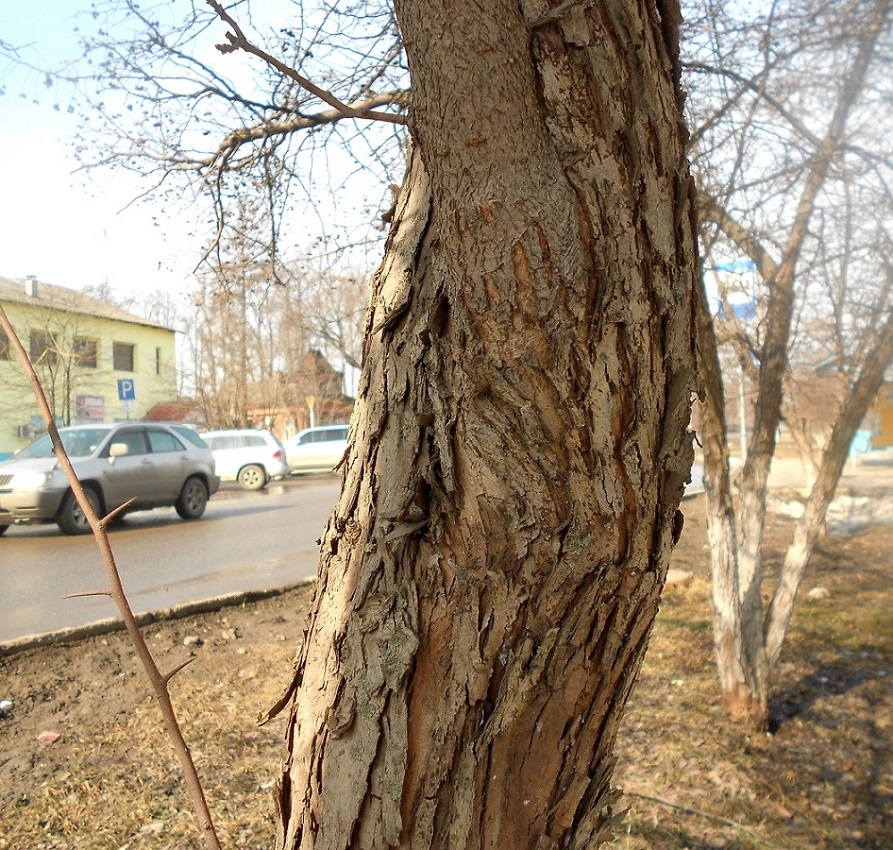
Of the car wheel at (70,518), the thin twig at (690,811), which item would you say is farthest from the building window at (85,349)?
the thin twig at (690,811)

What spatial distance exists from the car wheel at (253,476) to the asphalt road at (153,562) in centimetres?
661

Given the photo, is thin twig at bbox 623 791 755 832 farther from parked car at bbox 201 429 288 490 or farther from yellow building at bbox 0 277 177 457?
parked car at bbox 201 429 288 490

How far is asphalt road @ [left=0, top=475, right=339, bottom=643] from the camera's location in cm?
680

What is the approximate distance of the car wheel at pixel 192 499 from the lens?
43.2ft

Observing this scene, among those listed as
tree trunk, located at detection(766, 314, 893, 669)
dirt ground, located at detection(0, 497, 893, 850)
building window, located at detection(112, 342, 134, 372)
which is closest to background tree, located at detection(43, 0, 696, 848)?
dirt ground, located at detection(0, 497, 893, 850)

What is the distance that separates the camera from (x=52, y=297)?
2114 cm

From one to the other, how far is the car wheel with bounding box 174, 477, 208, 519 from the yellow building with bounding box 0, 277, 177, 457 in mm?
4337

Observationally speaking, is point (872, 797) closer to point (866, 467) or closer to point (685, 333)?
point (685, 333)

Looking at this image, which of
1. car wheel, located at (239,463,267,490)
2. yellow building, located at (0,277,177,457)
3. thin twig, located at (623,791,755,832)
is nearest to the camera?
thin twig, located at (623,791,755,832)

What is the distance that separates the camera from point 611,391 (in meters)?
1.33

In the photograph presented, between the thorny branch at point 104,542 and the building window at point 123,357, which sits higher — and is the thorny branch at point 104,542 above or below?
below

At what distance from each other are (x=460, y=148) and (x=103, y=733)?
3962 mm

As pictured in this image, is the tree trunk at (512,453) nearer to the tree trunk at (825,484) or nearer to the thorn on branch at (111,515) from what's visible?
the thorn on branch at (111,515)

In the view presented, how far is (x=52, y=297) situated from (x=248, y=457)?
6.58 meters
